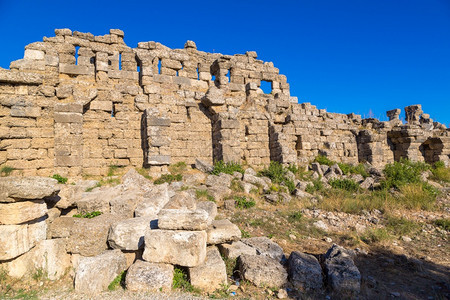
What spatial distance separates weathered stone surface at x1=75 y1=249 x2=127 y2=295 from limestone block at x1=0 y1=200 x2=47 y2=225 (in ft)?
3.73

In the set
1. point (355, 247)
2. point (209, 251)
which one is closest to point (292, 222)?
point (355, 247)

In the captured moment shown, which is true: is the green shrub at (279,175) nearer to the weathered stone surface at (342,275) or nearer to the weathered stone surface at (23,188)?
the weathered stone surface at (342,275)

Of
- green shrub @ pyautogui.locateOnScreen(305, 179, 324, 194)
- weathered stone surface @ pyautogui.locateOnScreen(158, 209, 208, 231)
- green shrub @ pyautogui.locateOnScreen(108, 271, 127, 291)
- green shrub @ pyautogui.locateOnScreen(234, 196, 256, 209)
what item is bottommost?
green shrub @ pyautogui.locateOnScreen(108, 271, 127, 291)

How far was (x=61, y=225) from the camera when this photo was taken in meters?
4.86

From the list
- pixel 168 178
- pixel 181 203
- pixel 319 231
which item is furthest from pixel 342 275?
pixel 168 178

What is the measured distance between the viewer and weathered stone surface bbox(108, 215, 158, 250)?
14.8 ft

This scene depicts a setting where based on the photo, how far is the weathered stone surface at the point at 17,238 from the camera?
4.08 meters

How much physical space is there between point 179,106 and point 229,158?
276 cm

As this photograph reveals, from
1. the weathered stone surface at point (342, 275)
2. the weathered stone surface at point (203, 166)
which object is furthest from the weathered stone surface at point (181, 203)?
the weathered stone surface at point (203, 166)

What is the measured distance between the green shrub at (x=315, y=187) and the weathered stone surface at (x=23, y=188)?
751 cm

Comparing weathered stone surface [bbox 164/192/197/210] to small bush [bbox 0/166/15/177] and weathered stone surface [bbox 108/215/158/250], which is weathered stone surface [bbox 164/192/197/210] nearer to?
weathered stone surface [bbox 108/215/158/250]

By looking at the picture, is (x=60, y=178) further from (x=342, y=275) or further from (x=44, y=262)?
(x=342, y=275)

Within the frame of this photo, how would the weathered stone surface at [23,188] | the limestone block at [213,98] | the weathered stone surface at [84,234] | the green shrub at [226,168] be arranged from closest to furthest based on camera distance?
the weathered stone surface at [23,188] → the weathered stone surface at [84,234] → the green shrub at [226,168] → the limestone block at [213,98]

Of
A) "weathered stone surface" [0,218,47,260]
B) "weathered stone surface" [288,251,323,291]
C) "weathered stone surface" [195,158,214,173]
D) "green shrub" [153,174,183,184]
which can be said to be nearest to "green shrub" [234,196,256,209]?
"green shrub" [153,174,183,184]
